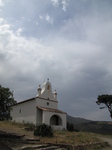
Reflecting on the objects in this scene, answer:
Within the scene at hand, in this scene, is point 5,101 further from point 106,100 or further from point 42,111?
point 106,100

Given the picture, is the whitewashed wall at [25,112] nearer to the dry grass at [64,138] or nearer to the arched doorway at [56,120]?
the arched doorway at [56,120]

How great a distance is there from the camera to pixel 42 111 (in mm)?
26984

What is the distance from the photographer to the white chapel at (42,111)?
86.5 ft

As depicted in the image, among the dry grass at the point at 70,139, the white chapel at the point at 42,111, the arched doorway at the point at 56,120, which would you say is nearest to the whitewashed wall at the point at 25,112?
the white chapel at the point at 42,111

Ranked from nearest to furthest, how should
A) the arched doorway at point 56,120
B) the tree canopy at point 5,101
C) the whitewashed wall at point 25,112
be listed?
the tree canopy at point 5,101 < the whitewashed wall at point 25,112 < the arched doorway at point 56,120

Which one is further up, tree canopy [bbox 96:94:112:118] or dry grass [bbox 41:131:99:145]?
tree canopy [bbox 96:94:112:118]

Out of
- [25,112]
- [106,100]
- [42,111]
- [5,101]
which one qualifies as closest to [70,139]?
[5,101]

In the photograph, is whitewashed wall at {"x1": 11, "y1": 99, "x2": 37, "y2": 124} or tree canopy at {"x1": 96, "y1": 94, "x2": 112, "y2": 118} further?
tree canopy at {"x1": 96, "y1": 94, "x2": 112, "y2": 118}

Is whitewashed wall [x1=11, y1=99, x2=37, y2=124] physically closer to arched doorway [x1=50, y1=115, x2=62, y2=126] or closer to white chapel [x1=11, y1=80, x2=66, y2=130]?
white chapel [x1=11, y1=80, x2=66, y2=130]

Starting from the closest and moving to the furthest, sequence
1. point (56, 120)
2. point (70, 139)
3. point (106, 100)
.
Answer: point (70, 139)
point (56, 120)
point (106, 100)

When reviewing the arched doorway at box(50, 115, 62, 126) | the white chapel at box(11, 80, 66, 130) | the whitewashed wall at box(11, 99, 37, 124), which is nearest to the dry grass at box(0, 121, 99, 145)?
the white chapel at box(11, 80, 66, 130)

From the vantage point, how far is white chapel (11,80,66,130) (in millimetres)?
26350

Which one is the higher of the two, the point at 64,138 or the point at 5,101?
the point at 5,101

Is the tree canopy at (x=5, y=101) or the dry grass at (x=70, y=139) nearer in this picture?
the dry grass at (x=70, y=139)
